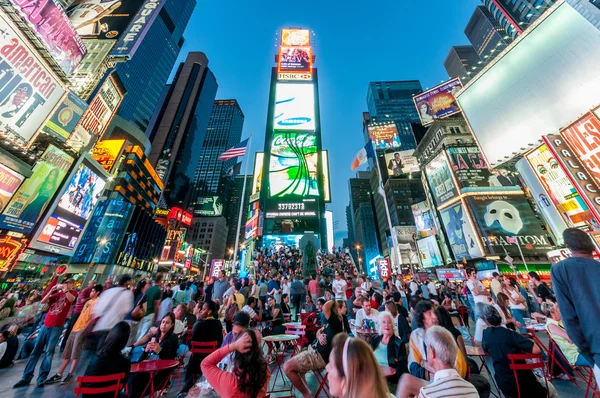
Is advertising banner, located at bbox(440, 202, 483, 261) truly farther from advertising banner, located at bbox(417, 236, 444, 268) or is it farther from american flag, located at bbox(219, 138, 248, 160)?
american flag, located at bbox(219, 138, 248, 160)

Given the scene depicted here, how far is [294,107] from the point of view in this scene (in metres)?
41.8

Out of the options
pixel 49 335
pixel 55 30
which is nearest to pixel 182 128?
pixel 55 30

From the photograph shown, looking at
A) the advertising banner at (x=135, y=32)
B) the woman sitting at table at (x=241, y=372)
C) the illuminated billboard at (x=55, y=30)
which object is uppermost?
the advertising banner at (x=135, y=32)

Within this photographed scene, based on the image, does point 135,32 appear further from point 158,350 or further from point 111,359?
point 111,359

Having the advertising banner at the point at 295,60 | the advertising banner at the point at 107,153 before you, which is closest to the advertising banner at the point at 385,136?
the advertising banner at the point at 295,60

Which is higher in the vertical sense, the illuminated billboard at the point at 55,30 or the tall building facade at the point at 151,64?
the tall building facade at the point at 151,64

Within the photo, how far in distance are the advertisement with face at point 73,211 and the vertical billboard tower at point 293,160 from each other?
66.3ft

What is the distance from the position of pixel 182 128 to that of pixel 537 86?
10562cm

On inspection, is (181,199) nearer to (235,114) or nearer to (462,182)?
(235,114)

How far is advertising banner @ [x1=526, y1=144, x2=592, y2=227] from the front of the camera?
14.3 meters

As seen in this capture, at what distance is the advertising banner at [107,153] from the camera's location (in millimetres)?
38812

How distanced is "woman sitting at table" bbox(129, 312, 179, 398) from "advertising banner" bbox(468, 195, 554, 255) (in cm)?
3382

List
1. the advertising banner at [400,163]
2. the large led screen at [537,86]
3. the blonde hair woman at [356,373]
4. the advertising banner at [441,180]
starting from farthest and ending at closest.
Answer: the advertising banner at [400,163] → the advertising banner at [441,180] → the large led screen at [537,86] → the blonde hair woman at [356,373]

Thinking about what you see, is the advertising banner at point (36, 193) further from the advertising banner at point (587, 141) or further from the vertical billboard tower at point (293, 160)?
the advertising banner at point (587, 141)
